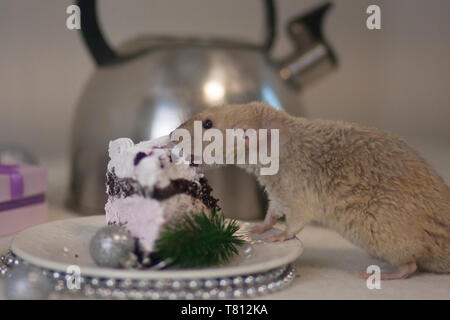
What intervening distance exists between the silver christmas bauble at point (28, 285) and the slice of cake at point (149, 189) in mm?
118

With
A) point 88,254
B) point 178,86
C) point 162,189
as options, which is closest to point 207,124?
point 162,189

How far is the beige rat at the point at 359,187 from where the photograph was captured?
27.5 inches

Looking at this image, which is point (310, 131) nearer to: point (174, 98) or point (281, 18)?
point (174, 98)

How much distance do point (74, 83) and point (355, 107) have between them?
93cm

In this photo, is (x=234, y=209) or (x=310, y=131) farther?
(x=234, y=209)

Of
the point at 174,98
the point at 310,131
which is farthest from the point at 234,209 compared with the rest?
the point at 310,131

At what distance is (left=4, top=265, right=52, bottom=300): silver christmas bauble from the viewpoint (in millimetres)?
592

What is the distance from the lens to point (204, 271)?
→ 592 mm

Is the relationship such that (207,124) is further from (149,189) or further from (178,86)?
(178,86)

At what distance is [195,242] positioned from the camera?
0.65 metres
